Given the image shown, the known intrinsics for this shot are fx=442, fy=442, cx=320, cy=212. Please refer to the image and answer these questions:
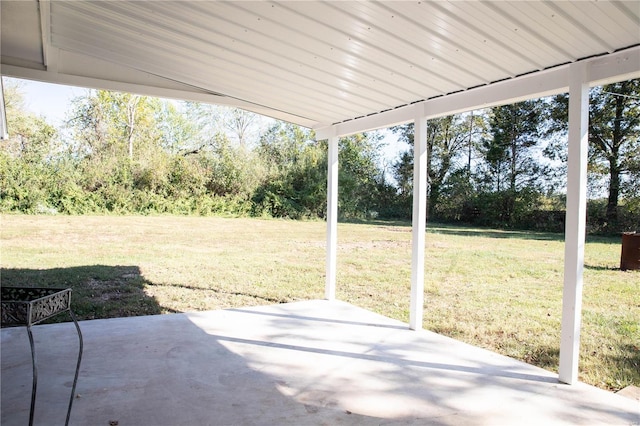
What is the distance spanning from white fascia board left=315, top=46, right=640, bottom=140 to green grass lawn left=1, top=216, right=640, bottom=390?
8.67 ft

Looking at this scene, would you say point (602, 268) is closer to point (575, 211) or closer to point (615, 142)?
point (615, 142)

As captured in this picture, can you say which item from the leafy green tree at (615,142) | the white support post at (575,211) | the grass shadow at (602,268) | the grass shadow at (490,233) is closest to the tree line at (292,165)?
the leafy green tree at (615,142)

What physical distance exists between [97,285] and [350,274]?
13.7ft

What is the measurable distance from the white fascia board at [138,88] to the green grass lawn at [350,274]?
2.82 metres

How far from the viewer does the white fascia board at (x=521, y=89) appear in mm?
2752

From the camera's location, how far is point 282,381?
3.13 meters

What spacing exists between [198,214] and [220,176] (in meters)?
0.98

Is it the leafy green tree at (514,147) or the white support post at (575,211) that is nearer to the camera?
the white support post at (575,211)

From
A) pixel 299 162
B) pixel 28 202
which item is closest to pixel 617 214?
pixel 299 162

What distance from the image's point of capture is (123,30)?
305 centimetres

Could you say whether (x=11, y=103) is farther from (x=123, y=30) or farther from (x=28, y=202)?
(x=123, y=30)

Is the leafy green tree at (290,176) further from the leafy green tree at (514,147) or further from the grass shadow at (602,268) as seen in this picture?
the grass shadow at (602,268)

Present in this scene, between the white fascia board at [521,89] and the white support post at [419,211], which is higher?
the white fascia board at [521,89]

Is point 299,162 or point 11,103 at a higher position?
point 11,103
